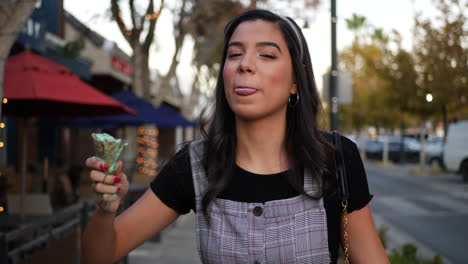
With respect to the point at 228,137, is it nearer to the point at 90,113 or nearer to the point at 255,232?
the point at 255,232

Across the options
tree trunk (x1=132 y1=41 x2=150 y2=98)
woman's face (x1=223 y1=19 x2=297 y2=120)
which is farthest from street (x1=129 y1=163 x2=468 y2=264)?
A: woman's face (x1=223 y1=19 x2=297 y2=120)

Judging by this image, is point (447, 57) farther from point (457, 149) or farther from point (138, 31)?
point (138, 31)

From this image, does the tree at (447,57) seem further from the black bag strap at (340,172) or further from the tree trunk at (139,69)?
the black bag strap at (340,172)

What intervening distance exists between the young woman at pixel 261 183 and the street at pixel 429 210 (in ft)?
22.7

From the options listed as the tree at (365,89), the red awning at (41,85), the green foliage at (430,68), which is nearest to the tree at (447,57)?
the green foliage at (430,68)

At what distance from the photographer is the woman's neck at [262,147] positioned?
2127 mm

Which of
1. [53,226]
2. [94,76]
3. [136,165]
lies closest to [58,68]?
[53,226]

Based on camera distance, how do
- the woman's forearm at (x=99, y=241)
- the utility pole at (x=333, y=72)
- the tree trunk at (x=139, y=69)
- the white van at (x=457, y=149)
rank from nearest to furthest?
the woman's forearm at (x=99, y=241), the utility pole at (x=333, y=72), the tree trunk at (x=139, y=69), the white van at (x=457, y=149)

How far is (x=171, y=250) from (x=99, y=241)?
7.11 metres

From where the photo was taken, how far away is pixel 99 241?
190 cm

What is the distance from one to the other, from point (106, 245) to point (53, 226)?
3239 mm

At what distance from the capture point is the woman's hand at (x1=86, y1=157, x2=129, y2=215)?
1600mm

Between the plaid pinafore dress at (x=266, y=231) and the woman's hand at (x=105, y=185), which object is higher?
the woman's hand at (x=105, y=185)

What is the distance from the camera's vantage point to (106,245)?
75.1 inches
